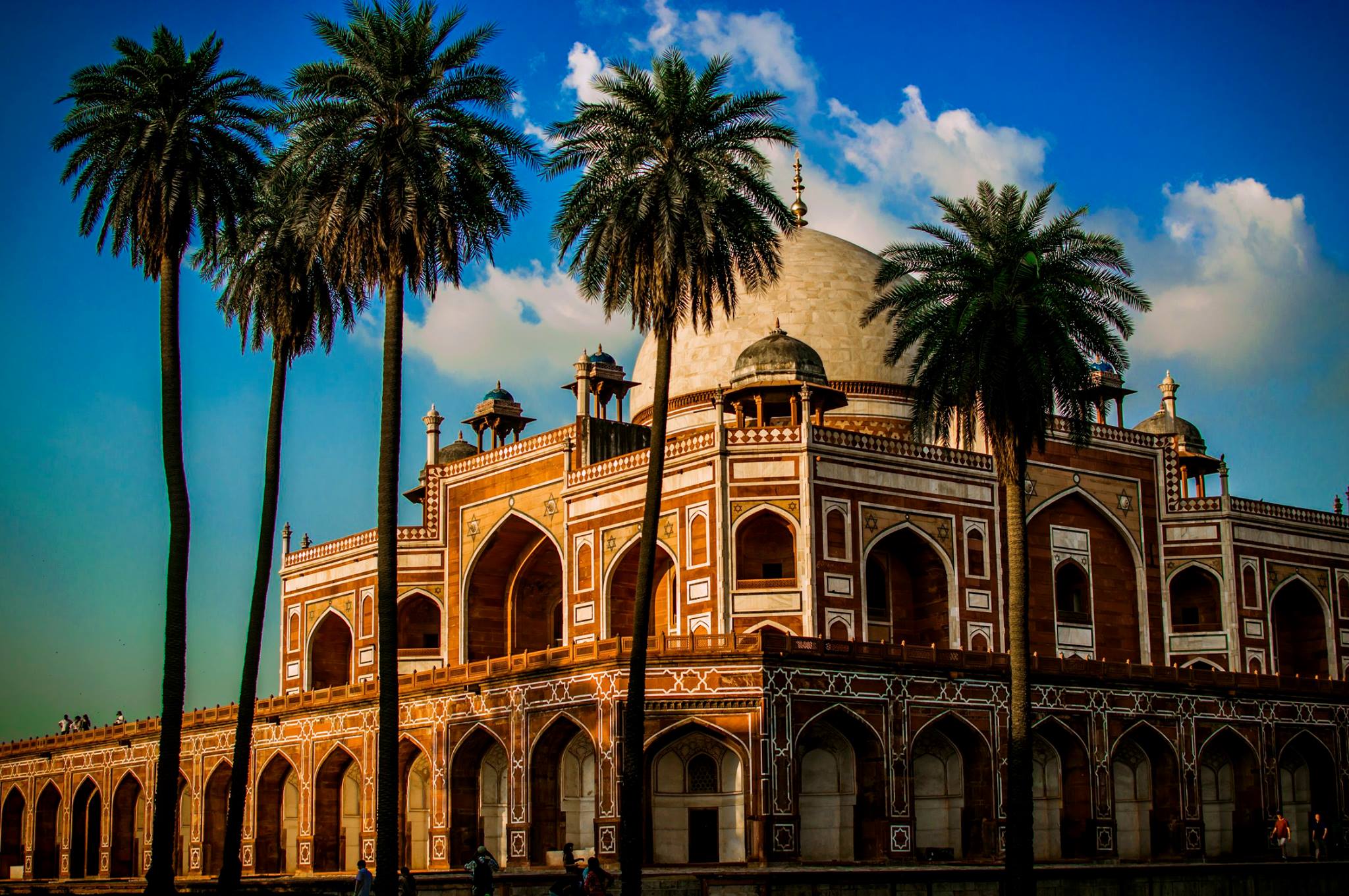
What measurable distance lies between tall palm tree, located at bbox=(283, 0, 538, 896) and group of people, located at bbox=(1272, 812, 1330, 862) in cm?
2598

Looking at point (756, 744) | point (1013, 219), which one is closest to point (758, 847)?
point (756, 744)

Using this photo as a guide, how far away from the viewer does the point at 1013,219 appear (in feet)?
118

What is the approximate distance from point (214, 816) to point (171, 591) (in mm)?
24708

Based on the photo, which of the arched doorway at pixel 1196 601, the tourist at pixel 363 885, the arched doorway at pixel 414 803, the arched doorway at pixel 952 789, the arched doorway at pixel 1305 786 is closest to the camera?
the tourist at pixel 363 885

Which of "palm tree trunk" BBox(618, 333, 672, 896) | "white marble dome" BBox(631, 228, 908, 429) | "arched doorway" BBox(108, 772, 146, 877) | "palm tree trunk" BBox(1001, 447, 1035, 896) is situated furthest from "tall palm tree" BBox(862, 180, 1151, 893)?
"arched doorway" BBox(108, 772, 146, 877)

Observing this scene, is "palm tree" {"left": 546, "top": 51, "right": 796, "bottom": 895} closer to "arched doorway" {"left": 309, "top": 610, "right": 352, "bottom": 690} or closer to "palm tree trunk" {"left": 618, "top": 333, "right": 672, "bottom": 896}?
"palm tree trunk" {"left": 618, "top": 333, "right": 672, "bottom": 896}

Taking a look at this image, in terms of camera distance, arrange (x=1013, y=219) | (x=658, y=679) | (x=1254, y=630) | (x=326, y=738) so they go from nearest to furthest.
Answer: (x=1013, y=219), (x=658, y=679), (x=326, y=738), (x=1254, y=630)

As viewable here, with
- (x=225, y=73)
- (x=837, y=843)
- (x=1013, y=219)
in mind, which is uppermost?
(x=225, y=73)

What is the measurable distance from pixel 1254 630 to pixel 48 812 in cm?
4337

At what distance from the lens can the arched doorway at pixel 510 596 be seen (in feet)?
178

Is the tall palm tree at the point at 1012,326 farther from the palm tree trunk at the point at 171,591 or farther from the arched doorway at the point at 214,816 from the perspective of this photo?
the arched doorway at the point at 214,816

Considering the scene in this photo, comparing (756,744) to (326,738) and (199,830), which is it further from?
(199,830)

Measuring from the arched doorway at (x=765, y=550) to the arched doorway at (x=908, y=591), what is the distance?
281 centimetres

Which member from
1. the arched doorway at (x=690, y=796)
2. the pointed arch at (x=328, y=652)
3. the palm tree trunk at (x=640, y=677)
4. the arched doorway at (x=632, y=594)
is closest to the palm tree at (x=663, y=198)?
the palm tree trunk at (x=640, y=677)
